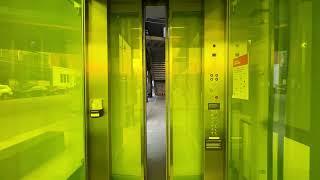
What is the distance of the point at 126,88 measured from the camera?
13.9 ft

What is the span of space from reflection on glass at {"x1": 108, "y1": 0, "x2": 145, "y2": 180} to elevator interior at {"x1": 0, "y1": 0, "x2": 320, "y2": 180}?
0.04 feet

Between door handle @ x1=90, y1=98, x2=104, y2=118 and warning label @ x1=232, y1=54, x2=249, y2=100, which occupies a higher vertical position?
warning label @ x1=232, y1=54, x2=249, y2=100

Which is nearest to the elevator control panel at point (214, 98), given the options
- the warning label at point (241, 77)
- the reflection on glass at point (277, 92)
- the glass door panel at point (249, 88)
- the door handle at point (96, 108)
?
the glass door panel at point (249, 88)

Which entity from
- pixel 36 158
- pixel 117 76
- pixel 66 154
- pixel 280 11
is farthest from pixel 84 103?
pixel 280 11

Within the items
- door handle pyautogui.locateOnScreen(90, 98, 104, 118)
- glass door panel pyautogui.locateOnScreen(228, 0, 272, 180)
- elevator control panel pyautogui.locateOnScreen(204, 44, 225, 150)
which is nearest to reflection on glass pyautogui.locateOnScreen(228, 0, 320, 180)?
glass door panel pyautogui.locateOnScreen(228, 0, 272, 180)

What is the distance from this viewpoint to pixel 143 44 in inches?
166

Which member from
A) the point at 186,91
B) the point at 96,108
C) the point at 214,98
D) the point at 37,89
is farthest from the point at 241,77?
the point at 37,89

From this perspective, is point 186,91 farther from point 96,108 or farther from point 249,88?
point 249,88

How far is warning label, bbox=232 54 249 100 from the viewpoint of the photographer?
2990mm

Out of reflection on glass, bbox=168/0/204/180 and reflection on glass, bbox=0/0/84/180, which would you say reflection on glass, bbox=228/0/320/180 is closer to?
reflection on glass, bbox=168/0/204/180

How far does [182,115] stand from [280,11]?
2.45m

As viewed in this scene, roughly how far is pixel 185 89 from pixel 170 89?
20 centimetres

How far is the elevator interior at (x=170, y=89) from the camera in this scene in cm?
160

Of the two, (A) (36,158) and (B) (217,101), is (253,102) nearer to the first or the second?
(B) (217,101)
